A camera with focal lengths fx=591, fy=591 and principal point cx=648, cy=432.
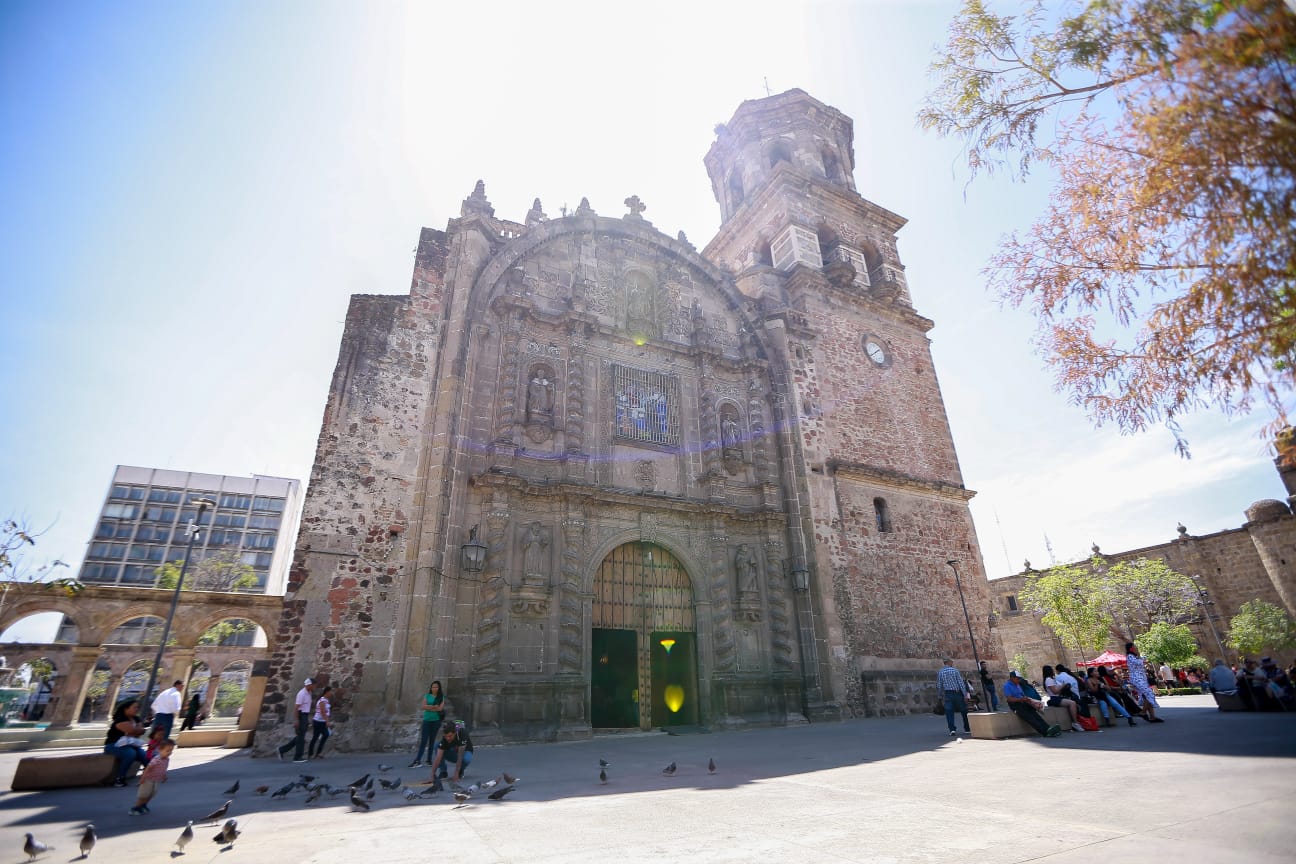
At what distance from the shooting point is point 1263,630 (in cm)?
3031

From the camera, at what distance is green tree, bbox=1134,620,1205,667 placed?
30.0 meters

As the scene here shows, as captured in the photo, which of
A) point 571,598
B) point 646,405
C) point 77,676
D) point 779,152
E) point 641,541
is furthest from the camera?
point 779,152

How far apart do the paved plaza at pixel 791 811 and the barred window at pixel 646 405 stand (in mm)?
8295

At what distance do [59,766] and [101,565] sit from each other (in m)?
76.0

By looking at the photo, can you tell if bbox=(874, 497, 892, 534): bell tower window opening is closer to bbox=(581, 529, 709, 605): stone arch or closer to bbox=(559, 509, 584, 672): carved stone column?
bbox=(581, 529, 709, 605): stone arch

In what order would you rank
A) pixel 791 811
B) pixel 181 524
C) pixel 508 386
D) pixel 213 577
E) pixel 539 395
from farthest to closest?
pixel 181 524
pixel 213 577
pixel 539 395
pixel 508 386
pixel 791 811

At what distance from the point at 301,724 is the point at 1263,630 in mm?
42943

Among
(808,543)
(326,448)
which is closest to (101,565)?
(326,448)

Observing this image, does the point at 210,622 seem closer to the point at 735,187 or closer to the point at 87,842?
the point at 87,842

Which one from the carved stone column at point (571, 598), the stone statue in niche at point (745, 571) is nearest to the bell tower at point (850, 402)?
the stone statue in niche at point (745, 571)

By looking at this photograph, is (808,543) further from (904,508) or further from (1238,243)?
(1238,243)

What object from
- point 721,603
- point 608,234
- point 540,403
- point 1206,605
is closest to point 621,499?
point 540,403

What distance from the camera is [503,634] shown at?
1175 cm

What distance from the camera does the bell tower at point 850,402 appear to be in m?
16.1
